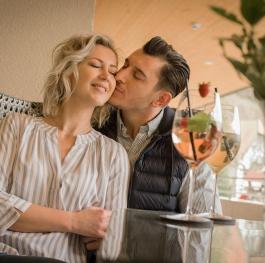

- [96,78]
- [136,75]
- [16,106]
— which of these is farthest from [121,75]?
[16,106]

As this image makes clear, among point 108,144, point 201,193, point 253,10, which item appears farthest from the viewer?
point 201,193

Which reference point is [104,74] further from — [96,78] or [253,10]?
[253,10]

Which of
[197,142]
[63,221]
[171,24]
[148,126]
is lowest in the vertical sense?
[63,221]

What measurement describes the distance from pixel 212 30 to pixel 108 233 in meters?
5.11

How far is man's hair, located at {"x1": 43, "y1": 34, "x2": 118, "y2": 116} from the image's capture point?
176 centimetres

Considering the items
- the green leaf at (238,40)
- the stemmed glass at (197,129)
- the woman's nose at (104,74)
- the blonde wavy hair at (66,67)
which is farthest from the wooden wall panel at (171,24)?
the green leaf at (238,40)

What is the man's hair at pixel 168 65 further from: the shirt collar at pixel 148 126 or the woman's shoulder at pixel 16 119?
the woman's shoulder at pixel 16 119

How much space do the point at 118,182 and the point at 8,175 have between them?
40 cm

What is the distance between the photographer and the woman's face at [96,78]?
171 cm

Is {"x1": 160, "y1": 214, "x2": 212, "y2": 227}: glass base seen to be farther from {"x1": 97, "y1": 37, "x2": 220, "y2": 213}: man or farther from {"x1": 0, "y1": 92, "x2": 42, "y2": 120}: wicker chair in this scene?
{"x1": 0, "y1": 92, "x2": 42, "y2": 120}: wicker chair

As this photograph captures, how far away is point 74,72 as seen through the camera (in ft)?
5.75

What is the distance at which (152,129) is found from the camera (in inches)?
78.1

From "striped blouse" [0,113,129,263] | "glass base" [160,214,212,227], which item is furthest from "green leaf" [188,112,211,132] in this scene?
"striped blouse" [0,113,129,263]

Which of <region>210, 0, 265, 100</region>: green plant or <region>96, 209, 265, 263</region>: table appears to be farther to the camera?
<region>96, 209, 265, 263</region>: table
